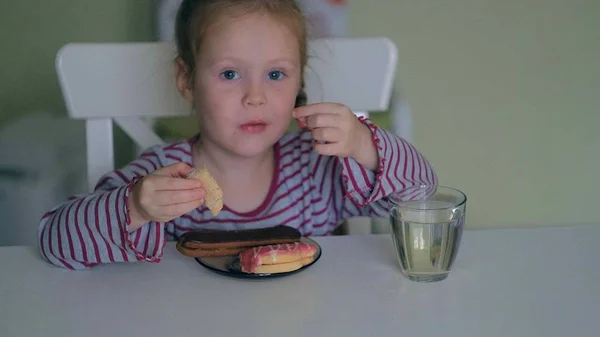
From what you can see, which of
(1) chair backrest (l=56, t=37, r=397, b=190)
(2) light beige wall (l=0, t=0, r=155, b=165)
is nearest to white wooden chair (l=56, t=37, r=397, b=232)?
(1) chair backrest (l=56, t=37, r=397, b=190)

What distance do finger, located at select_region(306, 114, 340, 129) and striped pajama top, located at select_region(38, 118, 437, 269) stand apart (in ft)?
0.30

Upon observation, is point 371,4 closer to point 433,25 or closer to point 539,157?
point 433,25

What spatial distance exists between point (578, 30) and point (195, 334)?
4.25ft

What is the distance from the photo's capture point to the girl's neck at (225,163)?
39.5 inches

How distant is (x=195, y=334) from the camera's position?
22.1 inches

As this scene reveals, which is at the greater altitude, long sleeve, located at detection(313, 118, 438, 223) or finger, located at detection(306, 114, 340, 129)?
finger, located at detection(306, 114, 340, 129)

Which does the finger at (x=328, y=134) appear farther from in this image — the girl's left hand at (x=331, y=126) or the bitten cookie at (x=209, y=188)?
the bitten cookie at (x=209, y=188)

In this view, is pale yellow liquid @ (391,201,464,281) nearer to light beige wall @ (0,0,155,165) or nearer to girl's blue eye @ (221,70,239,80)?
girl's blue eye @ (221,70,239,80)

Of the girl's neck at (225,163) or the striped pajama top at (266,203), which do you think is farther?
the girl's neck at (225,163)

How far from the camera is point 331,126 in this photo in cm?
79

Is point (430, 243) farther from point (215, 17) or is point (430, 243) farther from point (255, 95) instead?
point (215, 17)

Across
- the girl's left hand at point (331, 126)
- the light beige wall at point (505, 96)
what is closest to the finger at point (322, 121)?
the girl's left hand at point (331, 126)

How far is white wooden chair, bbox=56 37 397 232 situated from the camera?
→ 3.38ft

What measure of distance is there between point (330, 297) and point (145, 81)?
56 centimetres
